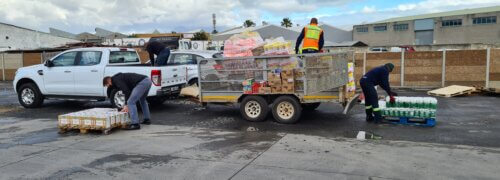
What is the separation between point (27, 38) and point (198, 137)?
4622cm

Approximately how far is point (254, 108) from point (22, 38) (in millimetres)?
44717

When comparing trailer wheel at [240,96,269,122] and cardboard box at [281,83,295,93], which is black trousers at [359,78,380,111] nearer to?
cardboard box at [281,83,295,93]

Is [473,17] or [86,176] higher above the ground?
[473,17]

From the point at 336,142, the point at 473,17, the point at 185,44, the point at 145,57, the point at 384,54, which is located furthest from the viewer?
the point at 473,17

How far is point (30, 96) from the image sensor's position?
484 inches

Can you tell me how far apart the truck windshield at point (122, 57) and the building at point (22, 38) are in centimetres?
3677

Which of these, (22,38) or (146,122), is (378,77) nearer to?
(146,122)

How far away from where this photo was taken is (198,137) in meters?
7.91

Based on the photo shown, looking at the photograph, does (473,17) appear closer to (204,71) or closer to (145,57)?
(145,57)

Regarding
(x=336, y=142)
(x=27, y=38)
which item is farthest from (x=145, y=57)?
(x=27, y=38)

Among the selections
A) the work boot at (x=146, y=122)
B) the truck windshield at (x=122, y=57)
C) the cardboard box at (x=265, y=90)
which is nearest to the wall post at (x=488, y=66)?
the cardboard box at (x=265, y=90)

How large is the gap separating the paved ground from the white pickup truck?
1.27m

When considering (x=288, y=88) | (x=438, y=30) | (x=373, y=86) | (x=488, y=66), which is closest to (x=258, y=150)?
(x=288, y=88)

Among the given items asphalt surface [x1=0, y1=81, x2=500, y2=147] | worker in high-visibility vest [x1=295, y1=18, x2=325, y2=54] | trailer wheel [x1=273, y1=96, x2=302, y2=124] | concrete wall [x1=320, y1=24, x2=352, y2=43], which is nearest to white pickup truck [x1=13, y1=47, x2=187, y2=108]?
asphalt surface [x1=0, y1=81, x2=500, y2=147]
